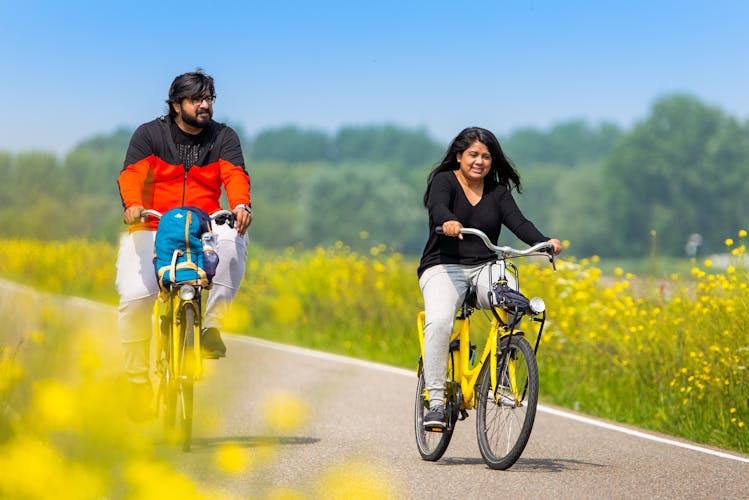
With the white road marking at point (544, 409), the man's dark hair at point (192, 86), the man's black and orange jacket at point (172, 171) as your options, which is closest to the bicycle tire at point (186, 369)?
the man's black and orange jacket at point (172, 171)

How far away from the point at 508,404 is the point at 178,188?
7.17 feet

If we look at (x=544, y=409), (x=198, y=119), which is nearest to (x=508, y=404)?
(x=198, y=119)

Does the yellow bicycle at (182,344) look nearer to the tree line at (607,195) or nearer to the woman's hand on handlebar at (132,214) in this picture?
the woman's hand on handlebar at (132,214)

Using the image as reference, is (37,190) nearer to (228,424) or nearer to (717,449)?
(228,424)

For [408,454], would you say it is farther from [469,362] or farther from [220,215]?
Answer: [220,215]

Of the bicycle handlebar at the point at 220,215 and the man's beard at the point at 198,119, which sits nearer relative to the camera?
the bicycle handlebar at the point at 220,215

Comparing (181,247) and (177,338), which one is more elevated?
(181,247)

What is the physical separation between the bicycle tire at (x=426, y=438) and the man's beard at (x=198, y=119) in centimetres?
185

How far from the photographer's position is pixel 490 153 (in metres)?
6.73

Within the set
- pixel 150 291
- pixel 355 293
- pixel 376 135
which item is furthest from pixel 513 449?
pixel 376 135

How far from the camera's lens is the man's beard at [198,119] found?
260 inches

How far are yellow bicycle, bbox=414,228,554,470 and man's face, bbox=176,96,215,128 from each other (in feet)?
→ 5.26

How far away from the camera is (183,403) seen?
6.37m

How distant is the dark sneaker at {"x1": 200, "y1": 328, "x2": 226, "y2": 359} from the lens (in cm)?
662
